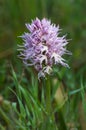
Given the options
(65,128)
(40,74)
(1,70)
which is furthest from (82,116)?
(1,70)

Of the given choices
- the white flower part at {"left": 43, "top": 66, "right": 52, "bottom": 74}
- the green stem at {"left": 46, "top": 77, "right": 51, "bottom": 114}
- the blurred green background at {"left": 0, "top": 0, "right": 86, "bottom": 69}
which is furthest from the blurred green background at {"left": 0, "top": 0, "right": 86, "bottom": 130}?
the white flower part at {"left": 43, "top": 66, "right": 52, "bottom": 74}

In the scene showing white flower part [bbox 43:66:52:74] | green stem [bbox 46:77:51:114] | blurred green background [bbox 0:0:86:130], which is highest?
blurred green background [bbox 0:0:86:130]

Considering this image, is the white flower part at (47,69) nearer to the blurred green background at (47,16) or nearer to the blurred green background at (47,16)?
the blurred green background at (47,16)

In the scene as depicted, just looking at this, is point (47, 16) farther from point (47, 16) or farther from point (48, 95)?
point (48, 95)

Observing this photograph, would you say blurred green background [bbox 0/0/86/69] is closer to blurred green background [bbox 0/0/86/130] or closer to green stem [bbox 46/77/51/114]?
blurred green background [bbox 0/0/86/130]

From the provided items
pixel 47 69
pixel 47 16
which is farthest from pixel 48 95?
pixel 47 16

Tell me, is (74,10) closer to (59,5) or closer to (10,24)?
(59,5)

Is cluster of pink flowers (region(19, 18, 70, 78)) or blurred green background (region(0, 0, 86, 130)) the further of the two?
blurred green background (region(0, 0, 86, 130))

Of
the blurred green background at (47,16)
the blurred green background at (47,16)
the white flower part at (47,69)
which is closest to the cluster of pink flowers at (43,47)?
the white flower part at (47,69)
